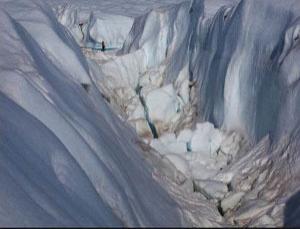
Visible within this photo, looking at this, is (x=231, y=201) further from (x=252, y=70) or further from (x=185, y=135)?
(x=185, y=135)

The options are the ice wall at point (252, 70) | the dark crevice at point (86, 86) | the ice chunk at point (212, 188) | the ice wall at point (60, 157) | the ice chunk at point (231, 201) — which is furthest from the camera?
the ice wall at point (252, 70)

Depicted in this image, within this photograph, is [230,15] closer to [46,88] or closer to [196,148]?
[196,148]

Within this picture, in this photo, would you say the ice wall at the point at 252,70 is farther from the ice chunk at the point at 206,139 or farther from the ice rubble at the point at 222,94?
the ice chunk at the point at 206,139

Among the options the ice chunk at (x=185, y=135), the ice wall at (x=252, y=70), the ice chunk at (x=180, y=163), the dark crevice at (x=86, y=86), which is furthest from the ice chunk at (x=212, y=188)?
the ice chunk at (x=185, y=135)

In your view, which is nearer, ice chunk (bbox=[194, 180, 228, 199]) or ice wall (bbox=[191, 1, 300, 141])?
ice chunk (bbox=[194, 180, 228, 199])

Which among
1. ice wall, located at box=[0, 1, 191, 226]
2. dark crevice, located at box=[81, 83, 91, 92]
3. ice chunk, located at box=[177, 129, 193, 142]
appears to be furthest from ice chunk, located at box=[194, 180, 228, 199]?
ice chunk, located at box=[177, 129, 193, 142]

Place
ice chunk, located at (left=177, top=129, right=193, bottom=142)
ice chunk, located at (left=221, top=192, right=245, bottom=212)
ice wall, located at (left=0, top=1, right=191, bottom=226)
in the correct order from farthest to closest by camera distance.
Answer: ice chunk, located at (left=177, top=129, right=193, bottom=142), ice chunk, located at (left=221, top=192, right=245, bottom=212), ice wall, located at (left=0, top=1, right=191, bottom=226)

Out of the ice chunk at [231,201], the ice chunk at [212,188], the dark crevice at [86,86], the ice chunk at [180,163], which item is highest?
the dark crevice at [86,86]

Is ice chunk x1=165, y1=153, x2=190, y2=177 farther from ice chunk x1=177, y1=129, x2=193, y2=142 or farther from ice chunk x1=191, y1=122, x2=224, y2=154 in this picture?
ice chunk x1=177, y1=129, x2=193, y2=142
